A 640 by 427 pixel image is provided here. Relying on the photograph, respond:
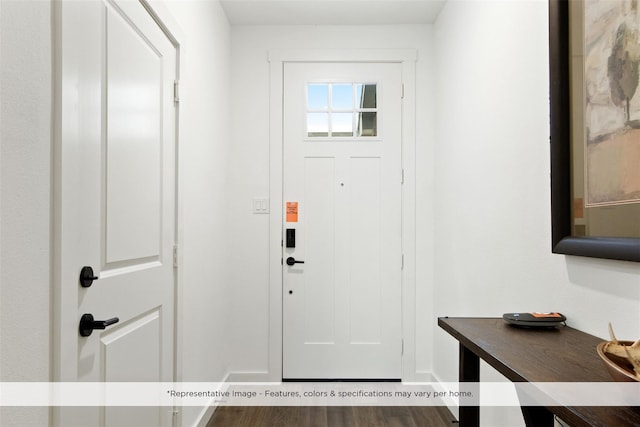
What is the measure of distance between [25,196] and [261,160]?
2211mm

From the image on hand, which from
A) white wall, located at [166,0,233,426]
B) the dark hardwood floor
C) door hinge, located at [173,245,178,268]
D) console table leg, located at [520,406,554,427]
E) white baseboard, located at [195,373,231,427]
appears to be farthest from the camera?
the dark hardwood floor

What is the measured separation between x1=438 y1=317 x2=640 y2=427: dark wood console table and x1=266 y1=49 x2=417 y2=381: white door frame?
1632 mm

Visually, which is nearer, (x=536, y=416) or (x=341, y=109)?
(x=536, y=416)

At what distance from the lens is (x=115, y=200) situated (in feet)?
4.63

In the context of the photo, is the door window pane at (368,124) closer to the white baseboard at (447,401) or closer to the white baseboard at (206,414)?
the white baseboard at (447,401)

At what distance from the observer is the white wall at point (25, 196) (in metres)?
0.90

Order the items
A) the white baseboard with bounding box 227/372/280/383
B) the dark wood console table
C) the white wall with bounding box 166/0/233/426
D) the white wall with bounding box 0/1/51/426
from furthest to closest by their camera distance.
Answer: the white baseboard with bounding box 227/372/280/383 < the white wall with bounding box 166/0/233/426 < the white wall with bounding box 0/1/51/426 < the dark wood console table

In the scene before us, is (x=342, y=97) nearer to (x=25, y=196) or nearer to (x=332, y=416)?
(x=332, y=416)

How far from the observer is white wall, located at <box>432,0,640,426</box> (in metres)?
1.33

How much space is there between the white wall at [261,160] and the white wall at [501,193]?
0.57ft

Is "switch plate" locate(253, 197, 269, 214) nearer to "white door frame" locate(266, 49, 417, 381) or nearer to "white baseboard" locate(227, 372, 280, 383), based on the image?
"white door frame" locate(266, 49, 417, 381)

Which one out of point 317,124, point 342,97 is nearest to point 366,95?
point 342,97

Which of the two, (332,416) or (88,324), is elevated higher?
(88,324)

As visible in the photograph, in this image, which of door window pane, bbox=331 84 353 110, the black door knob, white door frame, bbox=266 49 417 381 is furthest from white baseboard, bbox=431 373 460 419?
the black door knob
